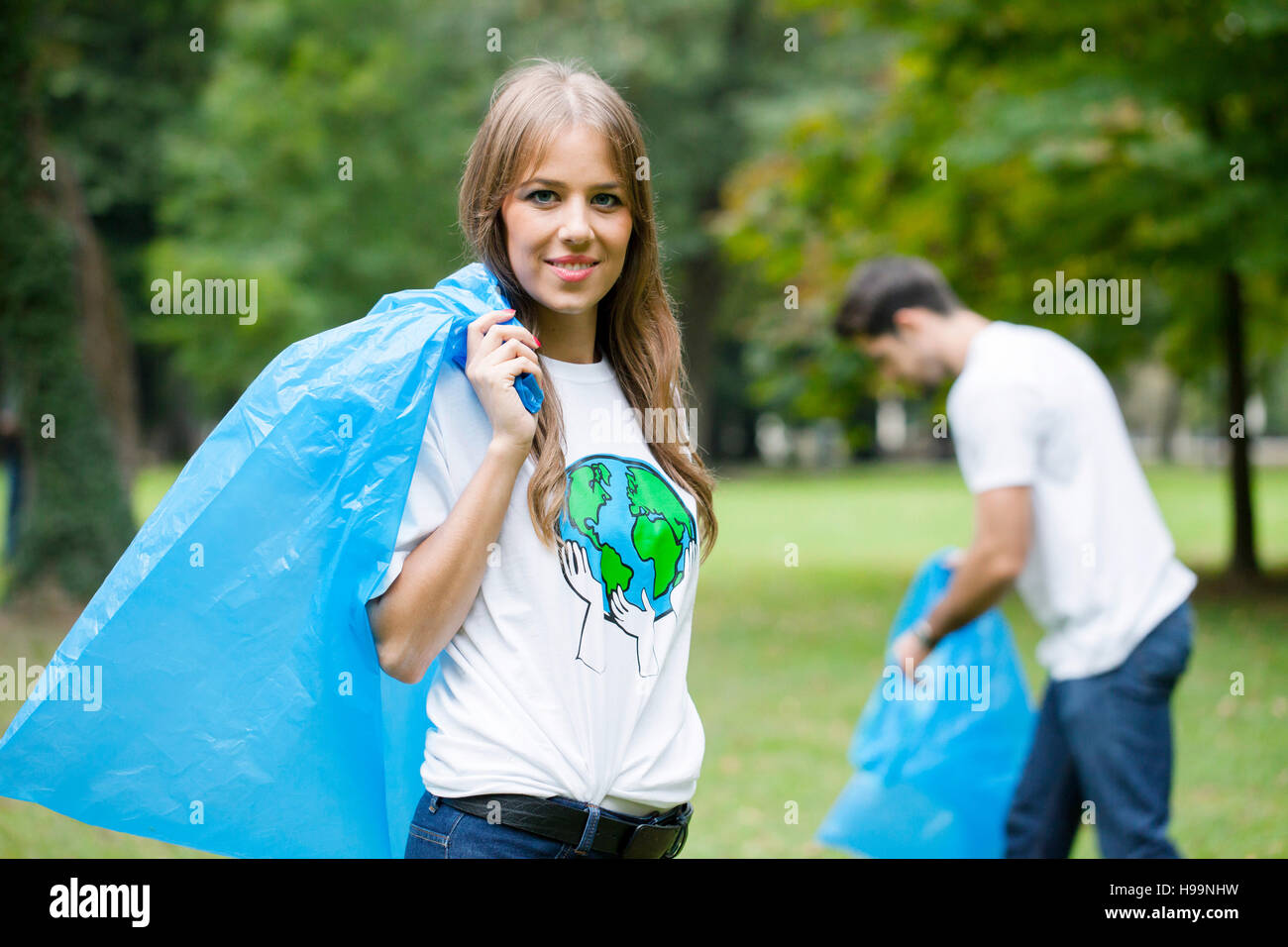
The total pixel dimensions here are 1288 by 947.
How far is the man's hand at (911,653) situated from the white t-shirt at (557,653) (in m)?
2.08

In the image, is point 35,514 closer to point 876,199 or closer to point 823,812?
point 823,812

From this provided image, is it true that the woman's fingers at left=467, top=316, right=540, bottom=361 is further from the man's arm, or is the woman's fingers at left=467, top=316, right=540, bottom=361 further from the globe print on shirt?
the man's arm

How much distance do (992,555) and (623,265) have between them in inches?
71.9

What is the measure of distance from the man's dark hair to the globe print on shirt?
7.86ft

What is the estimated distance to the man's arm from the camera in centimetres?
377

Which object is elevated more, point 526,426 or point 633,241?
point 633,241

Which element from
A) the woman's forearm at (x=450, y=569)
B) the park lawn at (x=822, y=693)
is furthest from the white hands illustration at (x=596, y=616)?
the park lawn at (x=822, y=693)

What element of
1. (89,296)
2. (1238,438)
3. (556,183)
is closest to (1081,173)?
(1238,438)

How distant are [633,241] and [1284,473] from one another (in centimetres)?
4263

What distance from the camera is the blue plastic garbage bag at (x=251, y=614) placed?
2264mm

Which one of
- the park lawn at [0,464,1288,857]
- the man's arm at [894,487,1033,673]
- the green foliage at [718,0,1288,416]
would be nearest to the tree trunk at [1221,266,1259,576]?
the green foliage at [718,0,1288,416]

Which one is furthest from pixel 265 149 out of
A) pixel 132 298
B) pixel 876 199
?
pixel 876 199

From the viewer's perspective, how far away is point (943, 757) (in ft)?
15.4
